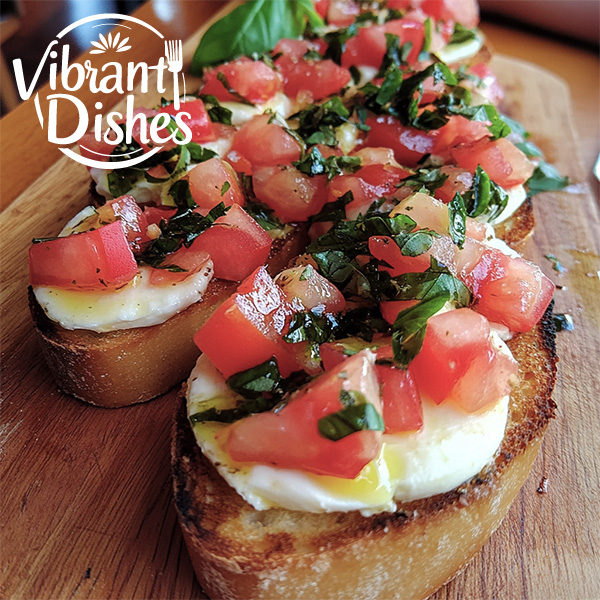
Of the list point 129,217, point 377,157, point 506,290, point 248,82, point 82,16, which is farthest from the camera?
point 82,16

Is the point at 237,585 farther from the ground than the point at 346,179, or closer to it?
closer to it

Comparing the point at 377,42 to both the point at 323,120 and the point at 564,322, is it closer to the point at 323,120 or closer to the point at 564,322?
the point at 323,120

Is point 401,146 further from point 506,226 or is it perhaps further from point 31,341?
point 31,341

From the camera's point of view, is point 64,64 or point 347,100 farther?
point 64,64

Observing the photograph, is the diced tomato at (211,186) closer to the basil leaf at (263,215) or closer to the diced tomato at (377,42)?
the basil leaf at (263,215)

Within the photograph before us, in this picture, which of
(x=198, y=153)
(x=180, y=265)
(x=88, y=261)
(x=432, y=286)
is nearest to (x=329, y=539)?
(x=432, y=286)

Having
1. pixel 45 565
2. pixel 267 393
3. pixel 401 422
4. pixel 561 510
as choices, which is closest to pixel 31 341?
pixel 45 565
